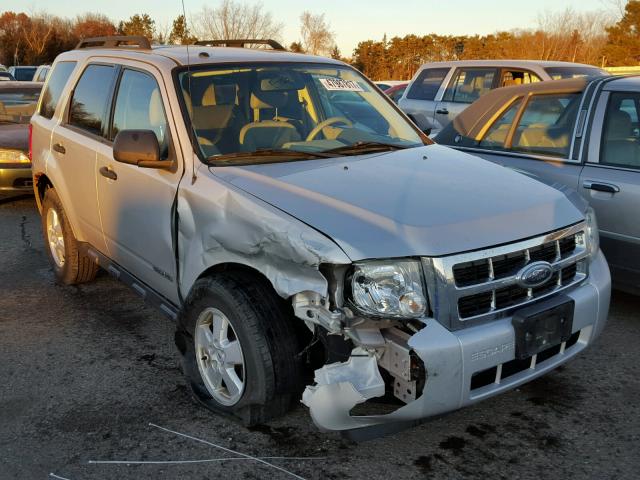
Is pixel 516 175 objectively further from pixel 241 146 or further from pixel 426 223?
pixel 241 146

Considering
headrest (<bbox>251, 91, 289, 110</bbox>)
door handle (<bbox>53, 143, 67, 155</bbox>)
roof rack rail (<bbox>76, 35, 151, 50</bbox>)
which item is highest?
roof rack rail (<bbox>76, 35, 151, 50</bbox>)

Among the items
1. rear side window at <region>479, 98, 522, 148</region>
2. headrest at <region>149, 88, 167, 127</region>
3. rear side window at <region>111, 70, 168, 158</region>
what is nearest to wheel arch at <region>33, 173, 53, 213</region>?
rear side window at <region>111, 70, 168, 158</region>

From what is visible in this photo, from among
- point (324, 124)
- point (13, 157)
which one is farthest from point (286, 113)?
point (13, 157)

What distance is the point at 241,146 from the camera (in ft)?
12.5

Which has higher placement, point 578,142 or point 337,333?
point 578,142

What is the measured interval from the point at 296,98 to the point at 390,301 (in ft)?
6.50

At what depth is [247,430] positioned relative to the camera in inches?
132

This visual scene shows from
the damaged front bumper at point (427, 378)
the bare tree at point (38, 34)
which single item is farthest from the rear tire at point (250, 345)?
the bare tree at point (38, 34)

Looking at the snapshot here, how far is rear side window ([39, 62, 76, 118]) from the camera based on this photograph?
539 cm

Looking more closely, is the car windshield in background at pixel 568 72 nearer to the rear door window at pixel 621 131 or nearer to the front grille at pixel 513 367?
the rear door window at pixel 621 131

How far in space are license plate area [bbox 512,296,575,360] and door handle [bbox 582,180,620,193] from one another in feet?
5.53

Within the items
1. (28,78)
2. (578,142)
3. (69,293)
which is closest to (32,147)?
(69,293)

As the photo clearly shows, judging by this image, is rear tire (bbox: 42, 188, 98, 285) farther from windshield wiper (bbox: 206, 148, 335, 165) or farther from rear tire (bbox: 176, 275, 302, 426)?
rear tire (bbox: 176, 275, 302, 426)

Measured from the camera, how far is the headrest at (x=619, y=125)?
4762 millimetres
